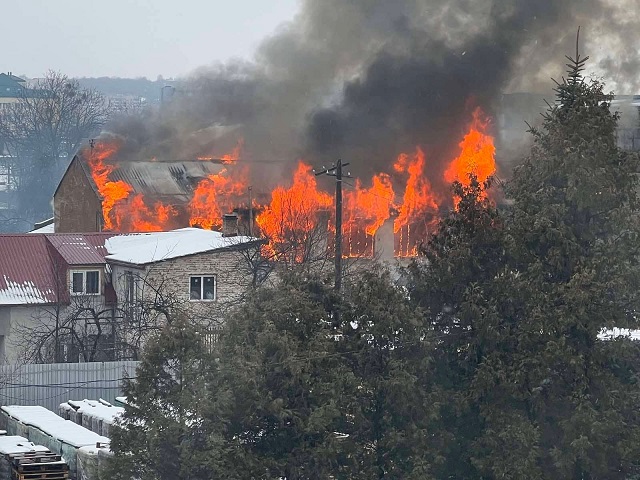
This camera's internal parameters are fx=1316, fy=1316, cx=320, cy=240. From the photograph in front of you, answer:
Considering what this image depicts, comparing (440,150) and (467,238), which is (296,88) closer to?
(440,150)

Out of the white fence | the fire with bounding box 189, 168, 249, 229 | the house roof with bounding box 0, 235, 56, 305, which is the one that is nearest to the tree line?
the white fence

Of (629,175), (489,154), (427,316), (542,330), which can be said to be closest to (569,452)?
(542,330)

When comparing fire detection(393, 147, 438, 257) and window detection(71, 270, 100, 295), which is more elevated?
fire detection(393, 147, 438, 257)

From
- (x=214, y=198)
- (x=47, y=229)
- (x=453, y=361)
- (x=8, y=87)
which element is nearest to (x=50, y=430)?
(x=453, y=361)

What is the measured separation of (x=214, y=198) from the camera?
4459 cm

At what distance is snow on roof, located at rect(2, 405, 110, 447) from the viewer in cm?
2183

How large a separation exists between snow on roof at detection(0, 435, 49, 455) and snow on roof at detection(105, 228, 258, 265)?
1051 cm

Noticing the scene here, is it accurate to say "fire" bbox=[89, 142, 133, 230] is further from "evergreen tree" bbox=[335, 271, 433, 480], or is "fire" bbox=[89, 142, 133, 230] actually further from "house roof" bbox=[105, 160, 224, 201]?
"evergreen tree" bbox=[335, 271, 433, 480]

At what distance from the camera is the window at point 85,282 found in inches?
1335

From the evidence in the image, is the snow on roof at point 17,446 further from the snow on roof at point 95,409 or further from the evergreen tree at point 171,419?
the evergreen tree at point 171,419

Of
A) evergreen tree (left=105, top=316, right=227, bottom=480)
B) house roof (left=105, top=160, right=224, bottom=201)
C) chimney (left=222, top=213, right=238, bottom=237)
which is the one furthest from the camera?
house roof (left=105, top=160, right=224, bottom=201)

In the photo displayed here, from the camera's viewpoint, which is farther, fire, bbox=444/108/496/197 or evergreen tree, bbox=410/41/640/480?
fire, bbox=444/108/496/197

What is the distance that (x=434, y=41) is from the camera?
143 feet

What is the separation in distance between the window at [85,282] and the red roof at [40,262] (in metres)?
0.27
